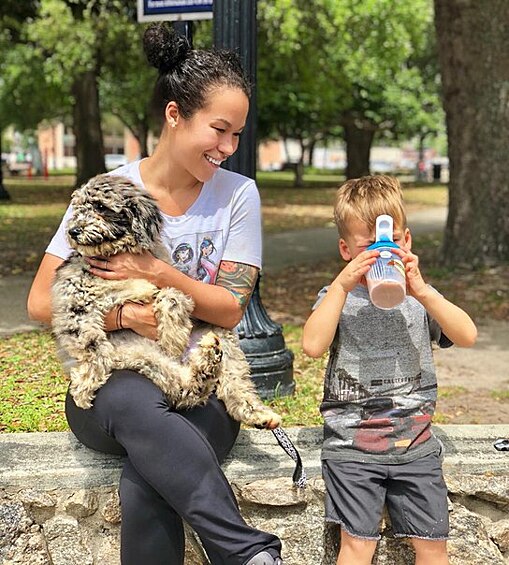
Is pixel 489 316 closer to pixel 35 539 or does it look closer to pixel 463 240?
pixel 463 240

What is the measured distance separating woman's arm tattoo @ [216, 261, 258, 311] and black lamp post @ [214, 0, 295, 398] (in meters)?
1.39

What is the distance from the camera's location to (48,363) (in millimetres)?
5312

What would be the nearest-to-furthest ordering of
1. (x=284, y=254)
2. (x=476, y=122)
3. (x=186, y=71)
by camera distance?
(x=186, y=71) < (x=476, y=122) < (x=284, y=254)

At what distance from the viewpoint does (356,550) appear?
3.02m

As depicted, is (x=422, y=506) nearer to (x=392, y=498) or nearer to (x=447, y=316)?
(x=392, y=498)

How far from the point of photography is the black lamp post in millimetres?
4488

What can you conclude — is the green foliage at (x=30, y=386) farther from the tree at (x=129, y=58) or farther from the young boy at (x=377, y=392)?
the tree at (x=129, y=58)

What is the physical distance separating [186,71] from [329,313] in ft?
3.33

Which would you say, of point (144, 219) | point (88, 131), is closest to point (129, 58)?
point (88, 131)

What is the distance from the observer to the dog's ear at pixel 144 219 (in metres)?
2.98

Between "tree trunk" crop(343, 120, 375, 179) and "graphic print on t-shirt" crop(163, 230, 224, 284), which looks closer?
"graphic print on t-shirt" crop(163, 230, 224, 284)

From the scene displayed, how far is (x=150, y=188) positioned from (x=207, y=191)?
8.5 inches

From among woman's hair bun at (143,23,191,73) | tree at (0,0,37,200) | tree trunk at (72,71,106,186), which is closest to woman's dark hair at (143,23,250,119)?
woman's hair bun at (143,23,191,73)

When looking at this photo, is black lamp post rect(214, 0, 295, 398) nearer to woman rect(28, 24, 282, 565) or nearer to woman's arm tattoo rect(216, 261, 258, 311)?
woman rect(28, 24, 282, 565)
